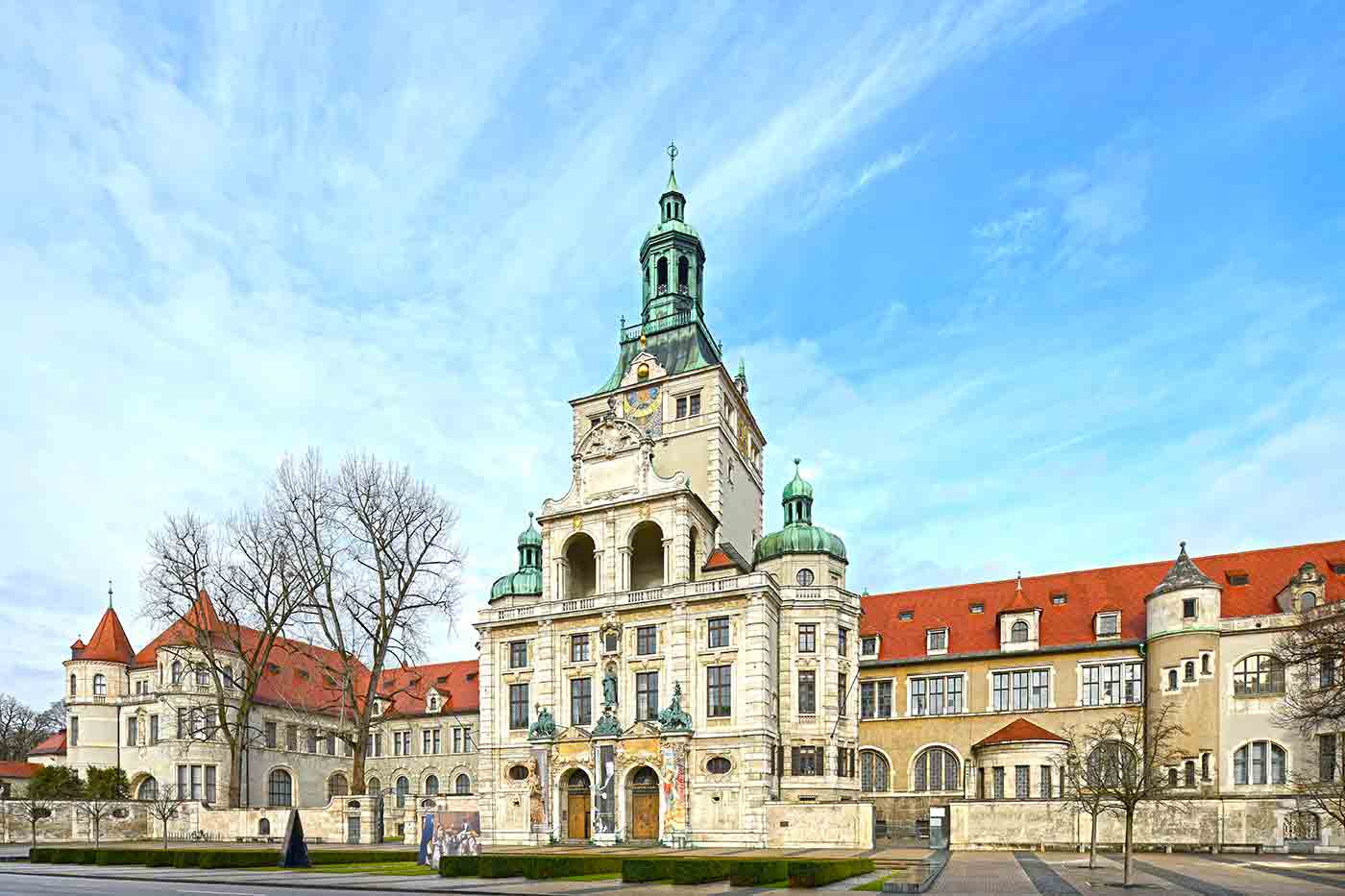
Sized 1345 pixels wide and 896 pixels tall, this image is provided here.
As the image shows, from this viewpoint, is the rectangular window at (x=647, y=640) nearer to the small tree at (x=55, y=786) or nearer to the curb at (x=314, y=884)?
the curb at (x=314, y=884)

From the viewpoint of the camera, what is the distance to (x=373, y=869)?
35656mm

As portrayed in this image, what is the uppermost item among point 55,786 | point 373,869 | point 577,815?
point 373,869

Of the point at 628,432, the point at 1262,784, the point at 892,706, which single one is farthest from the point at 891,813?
the point at 628,432

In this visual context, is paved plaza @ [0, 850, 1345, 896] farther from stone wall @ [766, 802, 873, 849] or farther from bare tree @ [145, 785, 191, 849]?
bare tree @ [145, 785, 191, 849]

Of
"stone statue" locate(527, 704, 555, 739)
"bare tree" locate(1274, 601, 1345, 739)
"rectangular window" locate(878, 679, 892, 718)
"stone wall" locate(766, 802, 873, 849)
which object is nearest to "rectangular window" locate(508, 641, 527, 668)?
"stone statue" locate(527, 704, 555, 739)

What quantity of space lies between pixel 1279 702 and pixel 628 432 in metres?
36.3

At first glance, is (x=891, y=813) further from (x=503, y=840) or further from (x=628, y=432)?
(x=628, y=432)

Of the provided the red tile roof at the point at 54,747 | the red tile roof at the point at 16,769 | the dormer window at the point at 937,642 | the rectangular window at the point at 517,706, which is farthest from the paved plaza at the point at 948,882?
the red tile roof at the point at 16,769

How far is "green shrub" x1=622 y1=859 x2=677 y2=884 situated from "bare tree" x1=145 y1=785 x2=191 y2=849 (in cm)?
2972

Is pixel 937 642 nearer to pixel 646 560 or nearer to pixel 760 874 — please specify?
pixel 646 560

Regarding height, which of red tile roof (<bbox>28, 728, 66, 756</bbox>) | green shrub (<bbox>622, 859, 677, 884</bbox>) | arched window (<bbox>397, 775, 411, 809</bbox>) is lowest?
arched window (<bbox>397, 775, 411, 809</bbox>)

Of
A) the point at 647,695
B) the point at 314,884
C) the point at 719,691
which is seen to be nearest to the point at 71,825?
the point at 647,695

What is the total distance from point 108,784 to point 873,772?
50099mm

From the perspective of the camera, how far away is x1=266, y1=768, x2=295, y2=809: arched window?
72.4 meters
